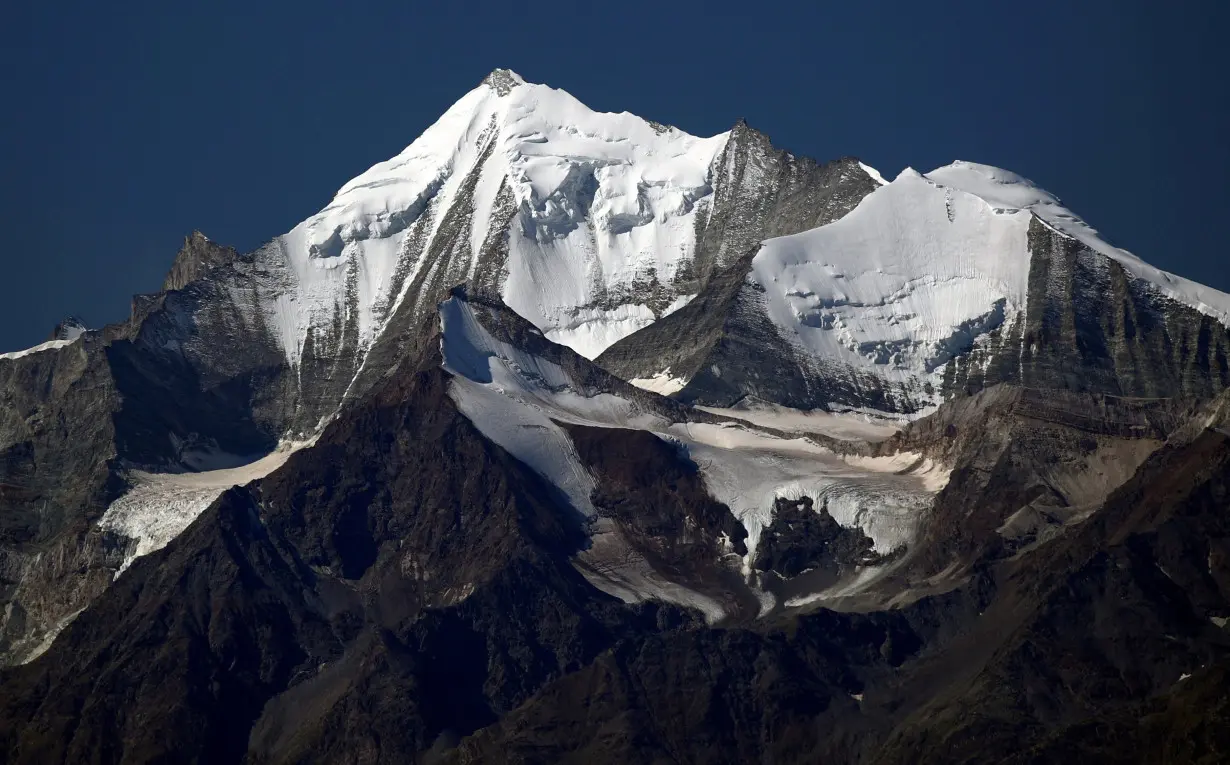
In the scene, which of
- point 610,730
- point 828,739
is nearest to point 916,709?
point 828,739

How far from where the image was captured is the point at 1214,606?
19600 cm

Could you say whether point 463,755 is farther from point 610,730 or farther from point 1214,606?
point 1214,606

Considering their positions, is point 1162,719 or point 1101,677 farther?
point 1101,677

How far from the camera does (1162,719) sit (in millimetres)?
174000

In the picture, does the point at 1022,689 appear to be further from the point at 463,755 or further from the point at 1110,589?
the point at 463,755

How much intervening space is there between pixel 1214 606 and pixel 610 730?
35608mm

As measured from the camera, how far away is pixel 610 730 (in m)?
199

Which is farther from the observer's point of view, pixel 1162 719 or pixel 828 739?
pixel 828 739

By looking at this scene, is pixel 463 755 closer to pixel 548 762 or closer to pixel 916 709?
pixel 548 762

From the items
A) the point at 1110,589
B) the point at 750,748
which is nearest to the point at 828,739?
the point at 750,748

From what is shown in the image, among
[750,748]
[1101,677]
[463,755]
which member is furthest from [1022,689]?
[463,755]

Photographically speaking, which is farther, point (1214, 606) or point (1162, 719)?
point (1214, 606)

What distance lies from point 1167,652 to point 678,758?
2862 centimetres

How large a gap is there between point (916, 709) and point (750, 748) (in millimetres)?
10235
